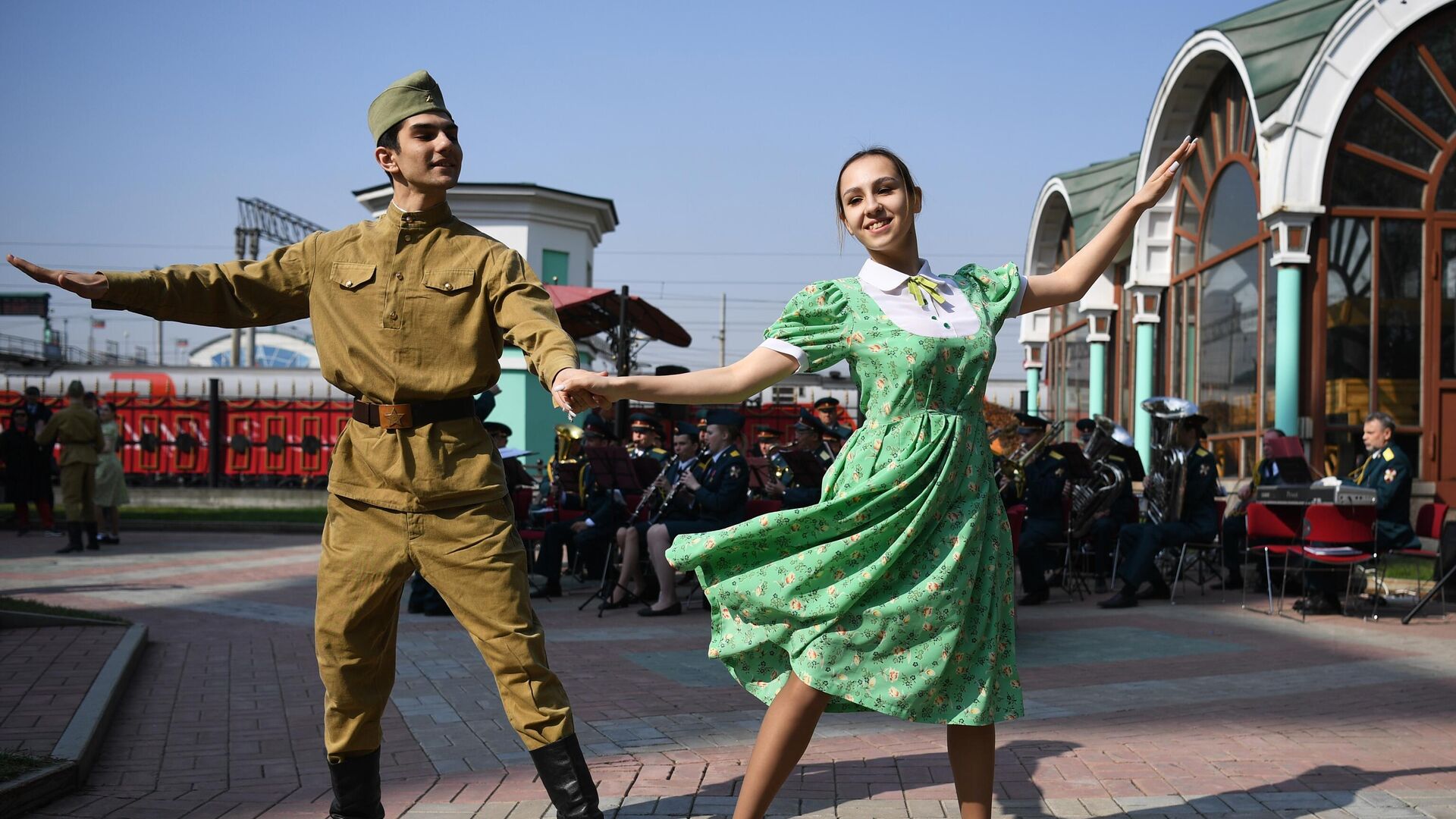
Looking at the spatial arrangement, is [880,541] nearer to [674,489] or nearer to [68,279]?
[68,279]

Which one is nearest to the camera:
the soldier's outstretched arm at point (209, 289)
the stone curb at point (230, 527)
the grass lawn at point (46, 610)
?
the soldier's outstretched arm at point (209, 289)

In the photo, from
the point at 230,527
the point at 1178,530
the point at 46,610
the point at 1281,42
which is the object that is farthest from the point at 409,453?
the point at 230,527

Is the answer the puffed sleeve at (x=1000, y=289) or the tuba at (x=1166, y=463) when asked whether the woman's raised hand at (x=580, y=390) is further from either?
the tuba at (x=1166, y=463)

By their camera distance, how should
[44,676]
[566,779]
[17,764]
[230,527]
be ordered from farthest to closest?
[230,527] < [44,676] < [17,764] < [566,779]

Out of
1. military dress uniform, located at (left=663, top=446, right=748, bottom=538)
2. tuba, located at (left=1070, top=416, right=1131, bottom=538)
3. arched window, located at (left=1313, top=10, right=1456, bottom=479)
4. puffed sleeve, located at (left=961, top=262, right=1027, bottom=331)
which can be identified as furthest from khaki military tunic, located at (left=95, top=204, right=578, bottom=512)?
arched window, located at (left=1313, top=10, right=1456, bottom=479)

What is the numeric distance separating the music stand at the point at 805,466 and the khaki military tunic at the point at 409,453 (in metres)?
6.27

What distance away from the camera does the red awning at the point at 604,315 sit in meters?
14.5

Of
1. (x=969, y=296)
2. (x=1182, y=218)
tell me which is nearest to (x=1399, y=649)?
(x=969, y=296)

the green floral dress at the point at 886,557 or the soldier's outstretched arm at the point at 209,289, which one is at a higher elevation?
the soldier's outstretched arm at the point at 209,289

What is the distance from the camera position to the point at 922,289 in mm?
3379

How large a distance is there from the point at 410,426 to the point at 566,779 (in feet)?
3.45

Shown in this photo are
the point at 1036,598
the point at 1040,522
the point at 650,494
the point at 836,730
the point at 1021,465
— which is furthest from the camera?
the point at 1021,465

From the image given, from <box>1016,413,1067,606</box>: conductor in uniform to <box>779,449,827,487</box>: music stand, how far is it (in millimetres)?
1926

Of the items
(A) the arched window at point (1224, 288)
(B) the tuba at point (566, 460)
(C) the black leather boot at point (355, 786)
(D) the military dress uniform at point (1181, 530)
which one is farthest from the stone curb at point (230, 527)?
(C) the black leather boot at point (355, 786)
